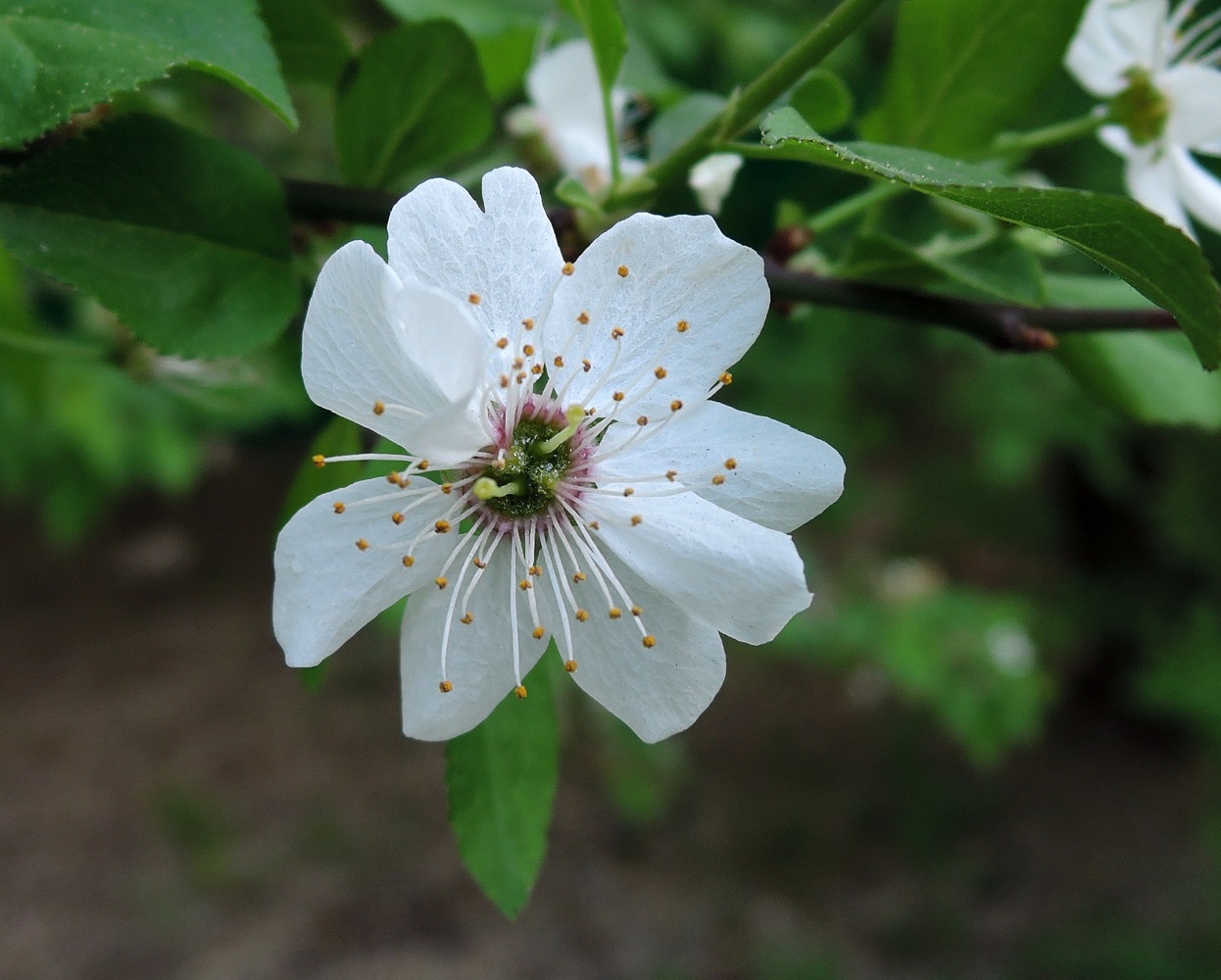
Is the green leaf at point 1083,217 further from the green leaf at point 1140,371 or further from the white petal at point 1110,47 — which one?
the white petal at point 1110,47

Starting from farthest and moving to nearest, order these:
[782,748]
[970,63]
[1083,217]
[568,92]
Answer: [782,748], [568,92], [970,63], [1083,217]

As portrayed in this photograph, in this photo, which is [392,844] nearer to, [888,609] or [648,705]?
[888,609]

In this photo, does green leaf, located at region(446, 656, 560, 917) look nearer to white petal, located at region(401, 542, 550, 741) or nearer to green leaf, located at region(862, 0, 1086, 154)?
white petal, located at region(401, 542, 550, 741)

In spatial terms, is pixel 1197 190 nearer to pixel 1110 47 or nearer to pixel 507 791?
A: pixel 1110 47

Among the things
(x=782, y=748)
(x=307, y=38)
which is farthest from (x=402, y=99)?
(x=782, y=748)

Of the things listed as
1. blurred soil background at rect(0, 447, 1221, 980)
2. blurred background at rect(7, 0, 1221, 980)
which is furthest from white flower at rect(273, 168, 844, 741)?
blurred soil background at rect(0, 447, 1221, 980)

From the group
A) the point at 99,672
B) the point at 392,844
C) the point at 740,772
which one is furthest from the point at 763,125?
the point at 99,672
